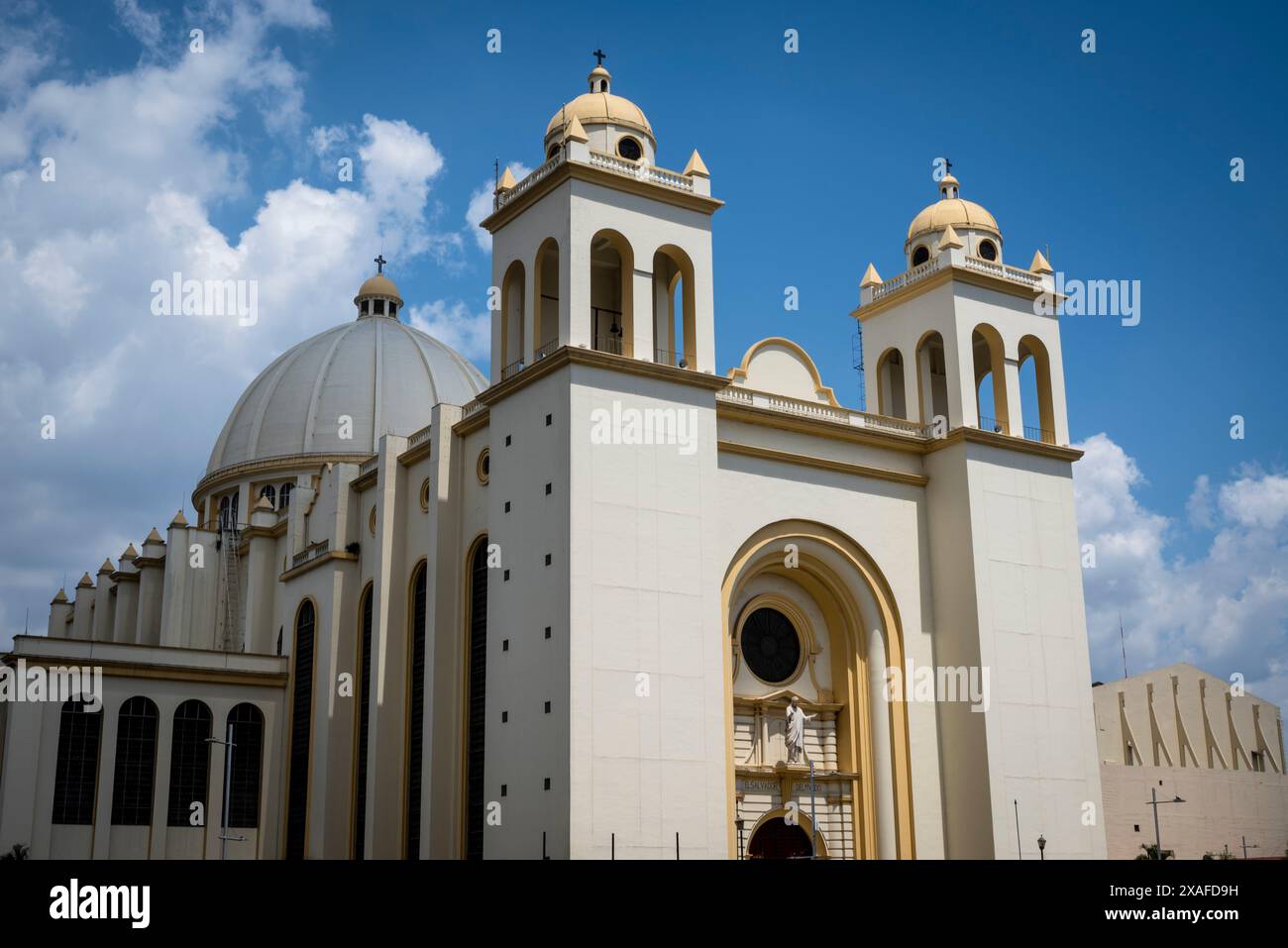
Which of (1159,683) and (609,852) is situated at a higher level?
(1159,683)

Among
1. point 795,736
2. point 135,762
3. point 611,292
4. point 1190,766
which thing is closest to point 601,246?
point 611,292

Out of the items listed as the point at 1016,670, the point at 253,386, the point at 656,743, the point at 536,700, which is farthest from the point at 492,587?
A: the point at 253,386

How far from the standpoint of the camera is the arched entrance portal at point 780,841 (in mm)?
36062

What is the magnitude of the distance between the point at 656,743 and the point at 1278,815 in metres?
41.5

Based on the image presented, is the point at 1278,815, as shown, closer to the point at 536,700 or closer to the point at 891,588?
the point at 891,588

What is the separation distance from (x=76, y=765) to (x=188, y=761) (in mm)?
3335

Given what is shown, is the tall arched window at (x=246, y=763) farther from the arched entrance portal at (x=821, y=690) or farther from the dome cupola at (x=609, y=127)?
the dome cupola at (x=609, y=127)

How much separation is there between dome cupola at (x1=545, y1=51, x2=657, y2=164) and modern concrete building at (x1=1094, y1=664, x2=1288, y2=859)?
30791 mm

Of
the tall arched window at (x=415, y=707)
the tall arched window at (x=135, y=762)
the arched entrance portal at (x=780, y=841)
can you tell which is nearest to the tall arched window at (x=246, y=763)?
the tall arched window at (x=135, y=762)
